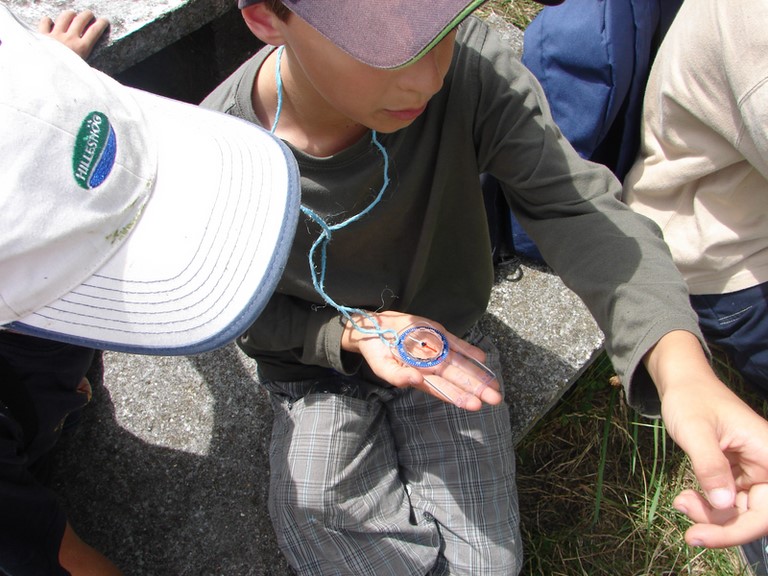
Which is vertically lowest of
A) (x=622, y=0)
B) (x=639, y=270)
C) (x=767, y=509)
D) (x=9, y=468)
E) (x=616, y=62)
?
(x=9, y=468)

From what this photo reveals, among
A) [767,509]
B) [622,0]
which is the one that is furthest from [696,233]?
[767,509]

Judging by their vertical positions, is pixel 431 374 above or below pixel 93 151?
below

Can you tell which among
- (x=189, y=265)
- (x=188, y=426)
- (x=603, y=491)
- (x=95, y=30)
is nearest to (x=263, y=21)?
(x=189, y=265)

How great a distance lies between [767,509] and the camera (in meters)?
0.87

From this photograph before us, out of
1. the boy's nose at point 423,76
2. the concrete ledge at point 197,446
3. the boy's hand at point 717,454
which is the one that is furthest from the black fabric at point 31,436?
the boy's hand at point 717,454

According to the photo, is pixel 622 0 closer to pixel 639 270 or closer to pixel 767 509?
pixel 639 270

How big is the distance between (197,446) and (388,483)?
0.51 m

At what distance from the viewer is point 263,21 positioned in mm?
994

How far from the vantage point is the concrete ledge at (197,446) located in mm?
1571

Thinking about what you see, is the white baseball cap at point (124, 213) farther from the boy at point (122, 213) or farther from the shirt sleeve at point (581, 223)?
the shirt sleeve at point (581, 223)

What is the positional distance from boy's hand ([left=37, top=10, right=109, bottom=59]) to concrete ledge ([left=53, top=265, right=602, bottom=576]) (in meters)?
0.80

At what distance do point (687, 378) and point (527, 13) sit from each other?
1.97 meters

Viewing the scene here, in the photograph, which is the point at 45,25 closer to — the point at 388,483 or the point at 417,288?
the point at 417,288

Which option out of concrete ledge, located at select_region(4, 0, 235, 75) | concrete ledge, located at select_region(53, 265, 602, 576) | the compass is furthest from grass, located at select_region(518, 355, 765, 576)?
concrete ledge, located at select_region(4, 0, 235, 75)
